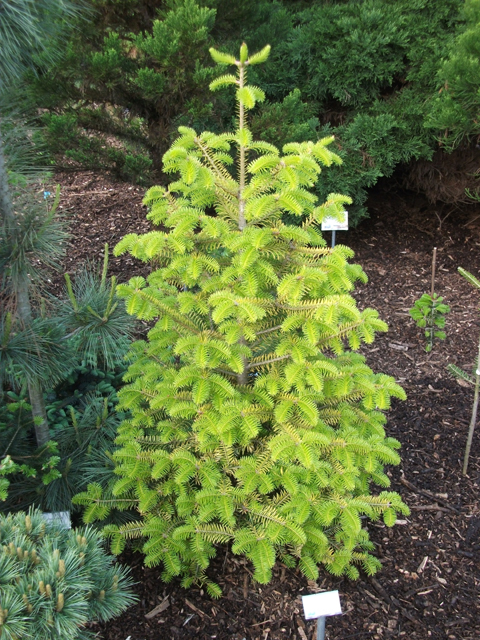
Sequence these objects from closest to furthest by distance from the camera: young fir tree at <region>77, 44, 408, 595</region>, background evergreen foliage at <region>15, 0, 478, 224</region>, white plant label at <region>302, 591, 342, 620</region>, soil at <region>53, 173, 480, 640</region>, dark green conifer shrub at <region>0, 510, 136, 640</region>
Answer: dark green conifer shrub at <region>0, 510, 136, 640</region> < white plant label at <region>302, 591, 342, 620</region> < young fir tree at <region>77, 44, 408, 595</region> < soil at <region>53, 173, 480, 640</region> < background evergreen foliage at <region>15, 0, 478, 224</region>

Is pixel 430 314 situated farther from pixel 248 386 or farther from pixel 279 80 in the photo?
pixel 279 80

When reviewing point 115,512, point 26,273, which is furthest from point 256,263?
point 115,512

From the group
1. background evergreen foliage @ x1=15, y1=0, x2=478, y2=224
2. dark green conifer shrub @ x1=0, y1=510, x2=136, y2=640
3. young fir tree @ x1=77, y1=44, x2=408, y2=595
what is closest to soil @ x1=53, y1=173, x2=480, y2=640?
young fir tree @ x1=77, y1=44, x2=408, y2=595

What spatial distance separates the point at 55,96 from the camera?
14.2 ft

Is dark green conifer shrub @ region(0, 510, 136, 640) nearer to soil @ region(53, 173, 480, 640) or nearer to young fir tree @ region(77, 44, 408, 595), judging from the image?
young fir tree @ region(77, 44, 408, 595)

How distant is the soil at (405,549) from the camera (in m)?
2.43

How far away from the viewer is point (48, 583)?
1.79 m

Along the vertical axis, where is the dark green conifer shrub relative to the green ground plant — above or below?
below

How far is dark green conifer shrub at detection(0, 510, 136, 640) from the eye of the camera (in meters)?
1.71

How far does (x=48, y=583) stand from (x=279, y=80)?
5165 millimetres

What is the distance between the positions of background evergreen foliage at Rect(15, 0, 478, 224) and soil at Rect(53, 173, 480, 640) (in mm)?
1261

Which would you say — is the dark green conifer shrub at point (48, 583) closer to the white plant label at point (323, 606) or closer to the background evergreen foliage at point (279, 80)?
the white plant label at point (323, 606)

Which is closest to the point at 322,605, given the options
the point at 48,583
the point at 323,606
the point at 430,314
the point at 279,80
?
the point at 323,606

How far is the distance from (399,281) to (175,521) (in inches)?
151
